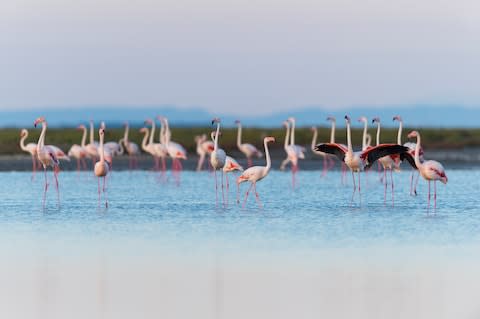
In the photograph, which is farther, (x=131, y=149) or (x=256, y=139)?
(x=256, y=139)

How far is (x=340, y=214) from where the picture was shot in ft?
47.0

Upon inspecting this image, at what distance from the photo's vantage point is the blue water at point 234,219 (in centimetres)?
1116

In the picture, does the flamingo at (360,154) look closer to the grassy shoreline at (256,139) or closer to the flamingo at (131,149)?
the flamingo at (131,149)

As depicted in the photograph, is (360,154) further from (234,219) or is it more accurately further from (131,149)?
(131,149)

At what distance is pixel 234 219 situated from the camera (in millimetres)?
13688

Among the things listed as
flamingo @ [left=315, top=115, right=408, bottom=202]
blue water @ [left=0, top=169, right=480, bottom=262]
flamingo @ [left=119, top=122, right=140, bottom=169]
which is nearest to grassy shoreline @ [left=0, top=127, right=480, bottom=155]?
flamingo @ [left=119, top=122, right=140, bottom=169]

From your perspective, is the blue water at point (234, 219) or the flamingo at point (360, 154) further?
the flamingo at point (360, 154)

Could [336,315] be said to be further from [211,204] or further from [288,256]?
[211,204]

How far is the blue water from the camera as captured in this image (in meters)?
11.2

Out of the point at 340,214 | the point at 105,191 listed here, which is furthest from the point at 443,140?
the point at 340,214

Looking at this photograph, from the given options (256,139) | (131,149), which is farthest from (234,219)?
(256,139)

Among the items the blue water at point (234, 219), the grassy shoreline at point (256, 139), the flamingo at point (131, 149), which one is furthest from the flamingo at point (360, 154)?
the grassy shoreline at point (256, 139)

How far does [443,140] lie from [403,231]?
25085 millimetres

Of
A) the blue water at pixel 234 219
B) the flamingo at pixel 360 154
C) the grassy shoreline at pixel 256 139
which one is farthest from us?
the grassy shoreline at pixel 256 139
